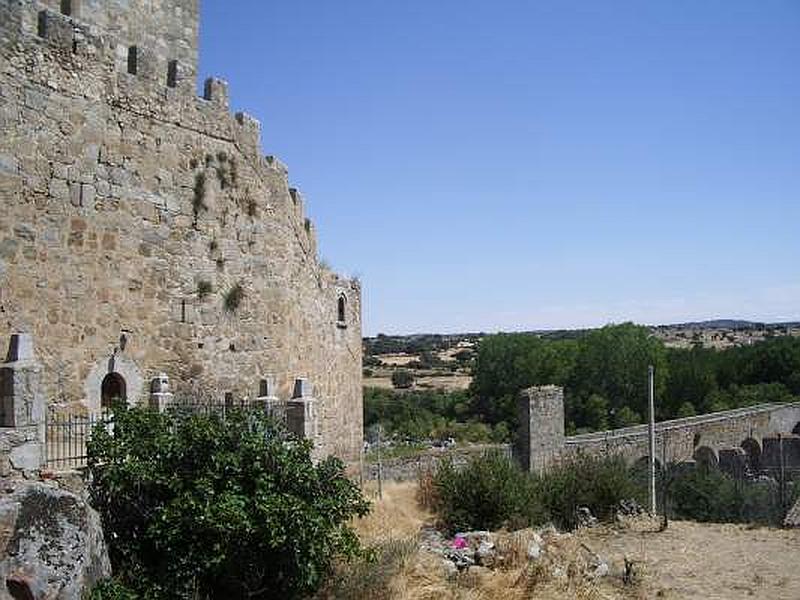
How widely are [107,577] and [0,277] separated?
450cm

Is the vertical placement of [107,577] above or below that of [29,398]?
below

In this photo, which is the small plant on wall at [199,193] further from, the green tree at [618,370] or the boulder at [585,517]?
the green tree at [618,370]

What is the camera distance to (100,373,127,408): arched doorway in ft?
39.3

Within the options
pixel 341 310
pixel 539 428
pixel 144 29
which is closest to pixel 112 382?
pixel 144 29

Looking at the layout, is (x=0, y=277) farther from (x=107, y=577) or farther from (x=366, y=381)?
(x=366, y=381)

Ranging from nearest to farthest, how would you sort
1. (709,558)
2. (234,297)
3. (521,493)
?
(709,558), (234,297), (521,493)

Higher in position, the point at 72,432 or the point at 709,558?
the point at 72,432

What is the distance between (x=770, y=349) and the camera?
71.8 meters

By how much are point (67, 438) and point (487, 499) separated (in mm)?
8360

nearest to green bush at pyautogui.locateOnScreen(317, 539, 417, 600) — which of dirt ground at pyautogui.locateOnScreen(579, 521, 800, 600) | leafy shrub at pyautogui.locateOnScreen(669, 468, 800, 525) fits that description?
dirt ground at pyautogui.locateOnScreen(579, 521, 800, 600)

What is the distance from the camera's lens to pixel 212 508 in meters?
8.55

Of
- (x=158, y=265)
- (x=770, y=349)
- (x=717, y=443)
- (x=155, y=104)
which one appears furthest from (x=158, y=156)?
(x=770, y=349)

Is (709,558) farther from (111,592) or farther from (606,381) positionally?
(606,381)

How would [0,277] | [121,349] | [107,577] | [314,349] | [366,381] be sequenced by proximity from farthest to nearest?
[366,381]
[314,349]
[121,349]
[0,277]
[107,577]
